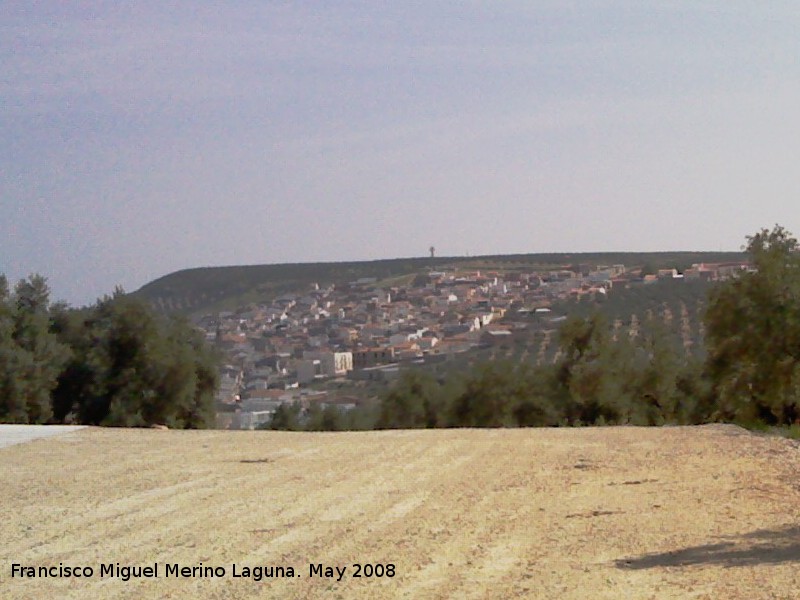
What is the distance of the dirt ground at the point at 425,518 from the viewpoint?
293 inches

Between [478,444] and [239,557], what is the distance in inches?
305

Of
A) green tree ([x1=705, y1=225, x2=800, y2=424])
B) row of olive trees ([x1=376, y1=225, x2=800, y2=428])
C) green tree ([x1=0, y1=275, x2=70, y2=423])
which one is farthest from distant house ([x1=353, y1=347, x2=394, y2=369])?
green tree ([x1=705, y1=225, x2=800, y2=424])

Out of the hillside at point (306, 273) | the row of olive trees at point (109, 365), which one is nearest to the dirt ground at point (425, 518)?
the row of olive trees at point (109, 365)

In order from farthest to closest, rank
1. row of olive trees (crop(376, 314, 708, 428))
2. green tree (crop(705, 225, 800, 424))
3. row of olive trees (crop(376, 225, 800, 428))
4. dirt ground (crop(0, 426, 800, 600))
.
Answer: row of olive trees (crop(376, 314, 708, 428))
row of olive trees (crop(376, 225, 800, 428))
green tree (crop(705, 225, 800, 424))
dirt ground (crop(0, 426, 800, 600))

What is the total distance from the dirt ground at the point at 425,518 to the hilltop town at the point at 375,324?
24.6m

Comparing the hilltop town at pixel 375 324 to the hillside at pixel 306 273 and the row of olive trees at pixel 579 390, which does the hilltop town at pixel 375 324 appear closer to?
the hillside at pixel 306 273

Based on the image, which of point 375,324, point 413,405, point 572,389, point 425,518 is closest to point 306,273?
point 375,324

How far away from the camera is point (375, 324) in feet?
254

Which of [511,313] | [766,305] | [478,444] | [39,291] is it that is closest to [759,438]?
[478,444]

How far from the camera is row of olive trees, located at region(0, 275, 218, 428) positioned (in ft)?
110

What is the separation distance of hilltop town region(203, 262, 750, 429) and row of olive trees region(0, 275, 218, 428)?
3.36 m

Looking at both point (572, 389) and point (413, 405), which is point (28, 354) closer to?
point (413, 405)

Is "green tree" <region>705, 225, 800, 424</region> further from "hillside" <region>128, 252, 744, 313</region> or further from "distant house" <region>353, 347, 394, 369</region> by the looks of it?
"hillside" <region>128, 252, 744, 313</region>

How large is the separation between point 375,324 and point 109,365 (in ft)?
141
